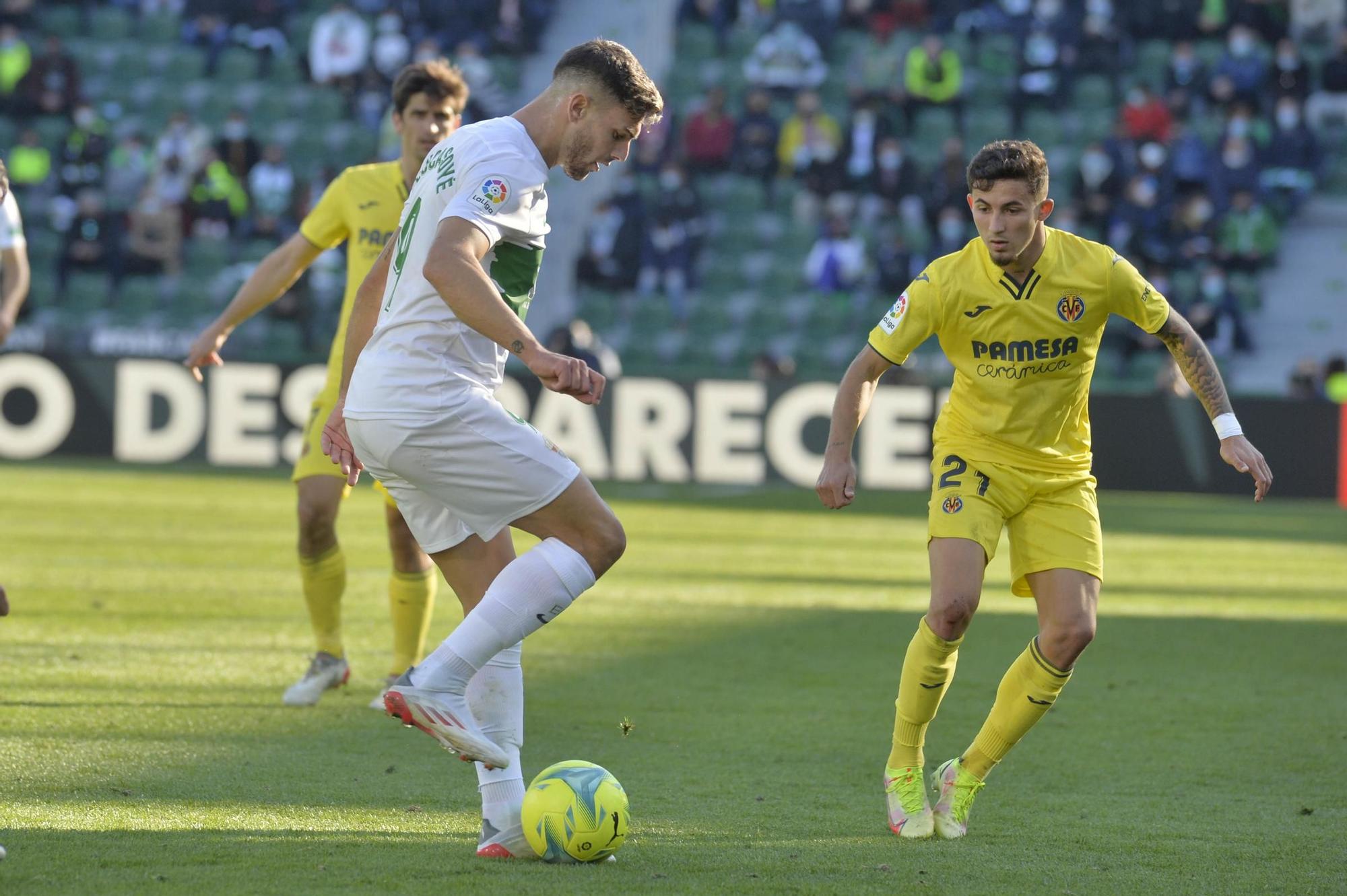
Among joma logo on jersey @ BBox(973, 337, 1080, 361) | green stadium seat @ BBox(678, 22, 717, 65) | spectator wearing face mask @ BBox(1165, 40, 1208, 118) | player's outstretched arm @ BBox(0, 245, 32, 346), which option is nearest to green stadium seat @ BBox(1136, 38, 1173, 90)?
spectator wearing face mask @ BBox(1165, 40, 1208, 118)

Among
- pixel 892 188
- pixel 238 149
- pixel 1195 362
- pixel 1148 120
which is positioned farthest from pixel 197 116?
pixel 1195 362

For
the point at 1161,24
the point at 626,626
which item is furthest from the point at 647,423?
the point at 1161,24

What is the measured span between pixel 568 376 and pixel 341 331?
293cm

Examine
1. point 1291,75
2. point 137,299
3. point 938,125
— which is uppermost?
point 1291,75

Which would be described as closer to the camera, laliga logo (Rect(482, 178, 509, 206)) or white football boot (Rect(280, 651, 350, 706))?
laliga logo (Rect(482, 178, 509, 206))

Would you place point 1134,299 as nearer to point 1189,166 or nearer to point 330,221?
point 330,221

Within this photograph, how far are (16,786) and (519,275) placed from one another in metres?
2.19

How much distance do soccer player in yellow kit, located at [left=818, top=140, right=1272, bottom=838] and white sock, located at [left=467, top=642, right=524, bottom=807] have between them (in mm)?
1067

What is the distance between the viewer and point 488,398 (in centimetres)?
429

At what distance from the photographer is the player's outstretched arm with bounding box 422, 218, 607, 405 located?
154 inches

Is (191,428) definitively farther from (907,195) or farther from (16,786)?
(16,786)

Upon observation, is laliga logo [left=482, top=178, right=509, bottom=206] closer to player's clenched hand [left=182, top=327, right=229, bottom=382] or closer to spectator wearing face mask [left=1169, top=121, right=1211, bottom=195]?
player's clenched hand [left=182, top=327, right=229, bottom=382]

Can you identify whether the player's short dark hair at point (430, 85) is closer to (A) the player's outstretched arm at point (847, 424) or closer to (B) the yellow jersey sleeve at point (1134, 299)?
→ (A) the player's outstretched arm at point (847, 424)

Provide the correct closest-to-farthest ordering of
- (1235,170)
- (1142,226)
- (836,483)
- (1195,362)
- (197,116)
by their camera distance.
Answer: (836,483)
(1195,362)
(1142,226)
(1235,170)
(197,116)
